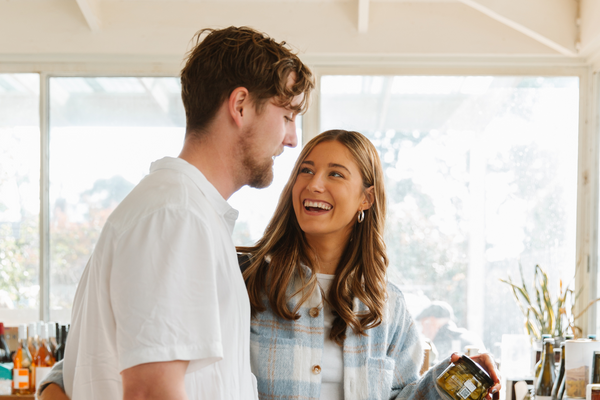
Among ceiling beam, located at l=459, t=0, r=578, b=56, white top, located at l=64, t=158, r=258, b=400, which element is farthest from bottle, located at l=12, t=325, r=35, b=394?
ceiling beam, located at l=459, t=0, r=578, b=56

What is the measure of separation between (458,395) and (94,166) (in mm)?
A: 2302

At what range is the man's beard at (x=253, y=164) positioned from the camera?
954mm

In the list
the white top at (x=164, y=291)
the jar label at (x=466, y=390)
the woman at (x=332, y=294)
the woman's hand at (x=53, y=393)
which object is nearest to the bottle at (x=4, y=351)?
the woman at (x=332, y=294)

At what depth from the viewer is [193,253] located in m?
0.77

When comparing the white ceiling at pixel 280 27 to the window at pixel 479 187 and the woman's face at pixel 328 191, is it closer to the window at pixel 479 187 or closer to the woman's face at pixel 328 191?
the window at pixel 479 187

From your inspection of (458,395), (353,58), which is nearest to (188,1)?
(353,58)

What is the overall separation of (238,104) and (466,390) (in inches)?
37.3

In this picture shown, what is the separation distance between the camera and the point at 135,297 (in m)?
0.74

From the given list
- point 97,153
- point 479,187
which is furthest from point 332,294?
point 97,153

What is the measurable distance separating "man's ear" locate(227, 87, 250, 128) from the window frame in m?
2.01

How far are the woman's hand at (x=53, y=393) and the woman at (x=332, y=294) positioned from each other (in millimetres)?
552

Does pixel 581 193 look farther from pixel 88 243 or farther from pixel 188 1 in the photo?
pixel 88 243

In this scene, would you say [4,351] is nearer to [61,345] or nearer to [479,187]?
[61,345]

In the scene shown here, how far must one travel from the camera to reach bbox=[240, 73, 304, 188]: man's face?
3.14 ft
